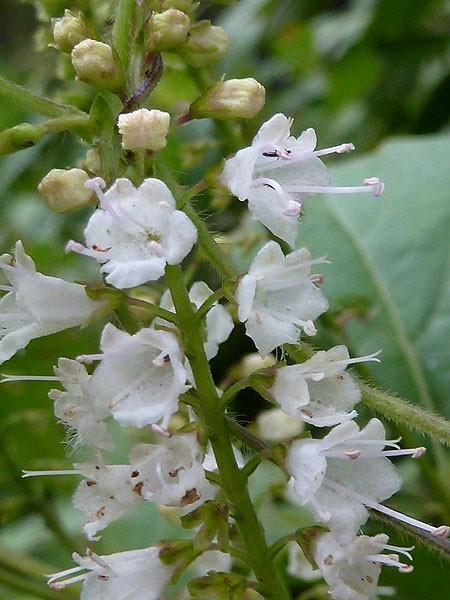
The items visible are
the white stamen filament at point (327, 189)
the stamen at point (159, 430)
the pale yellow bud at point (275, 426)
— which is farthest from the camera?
the pale yellow bud at point (275, 426)

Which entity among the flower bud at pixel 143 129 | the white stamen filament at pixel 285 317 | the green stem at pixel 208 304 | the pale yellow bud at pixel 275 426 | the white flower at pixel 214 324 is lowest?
the pale yellow bud at pixel 275 426

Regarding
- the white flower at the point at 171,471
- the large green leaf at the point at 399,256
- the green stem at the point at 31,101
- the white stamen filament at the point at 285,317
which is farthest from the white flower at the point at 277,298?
the large green leaf at the point at 399,256

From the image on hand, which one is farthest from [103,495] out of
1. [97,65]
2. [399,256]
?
[399,256]

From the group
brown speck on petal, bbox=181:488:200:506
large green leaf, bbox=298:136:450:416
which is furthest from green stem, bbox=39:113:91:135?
large green leaf, bbox=298:136:450:416

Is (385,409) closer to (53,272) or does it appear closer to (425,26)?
(53,272)

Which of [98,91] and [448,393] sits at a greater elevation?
[98,91]

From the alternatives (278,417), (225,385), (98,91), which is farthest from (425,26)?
(98,91)

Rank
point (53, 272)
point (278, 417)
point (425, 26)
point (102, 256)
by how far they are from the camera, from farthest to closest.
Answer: point (425, 26) < point (53, 272) < point (278, 417) < point (102, 256)

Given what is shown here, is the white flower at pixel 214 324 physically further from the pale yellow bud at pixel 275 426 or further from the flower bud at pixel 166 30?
the pale yellow bud at pixel 275 426
